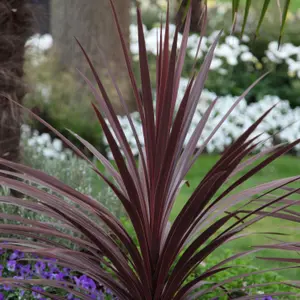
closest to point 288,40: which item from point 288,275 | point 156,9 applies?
point 156,9

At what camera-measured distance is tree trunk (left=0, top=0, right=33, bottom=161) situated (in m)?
3.82

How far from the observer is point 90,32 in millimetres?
8039

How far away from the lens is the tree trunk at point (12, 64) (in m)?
3.82

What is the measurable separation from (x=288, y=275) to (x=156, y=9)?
24.1 feet

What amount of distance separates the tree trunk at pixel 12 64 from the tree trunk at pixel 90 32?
377 cm

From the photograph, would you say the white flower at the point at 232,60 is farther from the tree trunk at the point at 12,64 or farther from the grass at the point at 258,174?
the tree trunk at the point at 12,64

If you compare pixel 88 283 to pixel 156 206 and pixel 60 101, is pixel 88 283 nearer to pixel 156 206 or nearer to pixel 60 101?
pixel 156 206

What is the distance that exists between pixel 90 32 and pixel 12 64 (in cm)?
428

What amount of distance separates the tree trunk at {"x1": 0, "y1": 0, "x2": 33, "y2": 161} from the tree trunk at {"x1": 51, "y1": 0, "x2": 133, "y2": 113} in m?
3.77

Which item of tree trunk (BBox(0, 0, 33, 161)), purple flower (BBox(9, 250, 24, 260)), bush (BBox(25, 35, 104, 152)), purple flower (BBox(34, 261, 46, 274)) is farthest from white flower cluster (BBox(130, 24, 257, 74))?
purple flower (BBox(34, 261, 46, 274))

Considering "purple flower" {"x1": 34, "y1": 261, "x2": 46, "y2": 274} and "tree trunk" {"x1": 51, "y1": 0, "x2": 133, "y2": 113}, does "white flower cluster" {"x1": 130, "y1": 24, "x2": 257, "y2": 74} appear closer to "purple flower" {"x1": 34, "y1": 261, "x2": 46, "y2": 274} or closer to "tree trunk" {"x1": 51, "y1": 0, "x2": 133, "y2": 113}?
"tree trunk" {"x1": 51, "y1": 0, "x2": 133, "y2": 113}

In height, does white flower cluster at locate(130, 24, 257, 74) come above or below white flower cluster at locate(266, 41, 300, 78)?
below

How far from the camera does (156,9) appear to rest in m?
11.3

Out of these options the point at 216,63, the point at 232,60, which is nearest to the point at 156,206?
the point at 216,63
